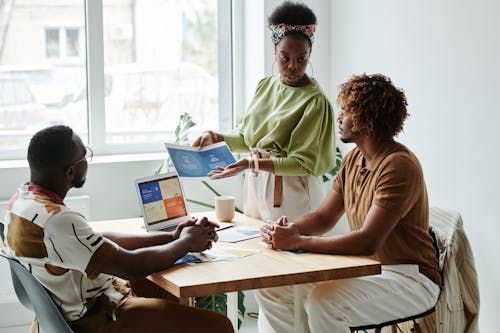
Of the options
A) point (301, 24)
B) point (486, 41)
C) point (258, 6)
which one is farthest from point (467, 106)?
point (258, 6)

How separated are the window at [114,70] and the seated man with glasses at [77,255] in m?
1.76

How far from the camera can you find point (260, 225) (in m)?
2.71

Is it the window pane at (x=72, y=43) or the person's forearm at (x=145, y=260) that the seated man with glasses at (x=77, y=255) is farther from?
the window pane at (x=72, y=43)

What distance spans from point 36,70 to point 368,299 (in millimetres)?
2227

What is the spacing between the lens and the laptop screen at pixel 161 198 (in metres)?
2.57

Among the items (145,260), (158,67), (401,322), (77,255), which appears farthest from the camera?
(158,67)

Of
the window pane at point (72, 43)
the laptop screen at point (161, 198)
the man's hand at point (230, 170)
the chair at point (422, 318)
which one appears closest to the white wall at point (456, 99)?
the chair at point (422, 318)

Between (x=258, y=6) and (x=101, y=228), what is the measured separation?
5.50 ft

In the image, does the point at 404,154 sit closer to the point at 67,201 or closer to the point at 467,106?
the point at 467,106

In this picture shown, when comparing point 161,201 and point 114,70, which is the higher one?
point 114,70

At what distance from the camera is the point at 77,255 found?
6.32ft

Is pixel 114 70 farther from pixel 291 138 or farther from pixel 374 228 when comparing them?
pixel 374 228

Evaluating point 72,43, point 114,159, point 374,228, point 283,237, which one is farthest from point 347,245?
point 72,43

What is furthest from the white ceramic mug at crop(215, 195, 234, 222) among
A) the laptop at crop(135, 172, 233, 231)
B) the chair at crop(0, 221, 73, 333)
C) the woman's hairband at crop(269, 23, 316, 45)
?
the chair at crop(0, 221, 73, 333)
